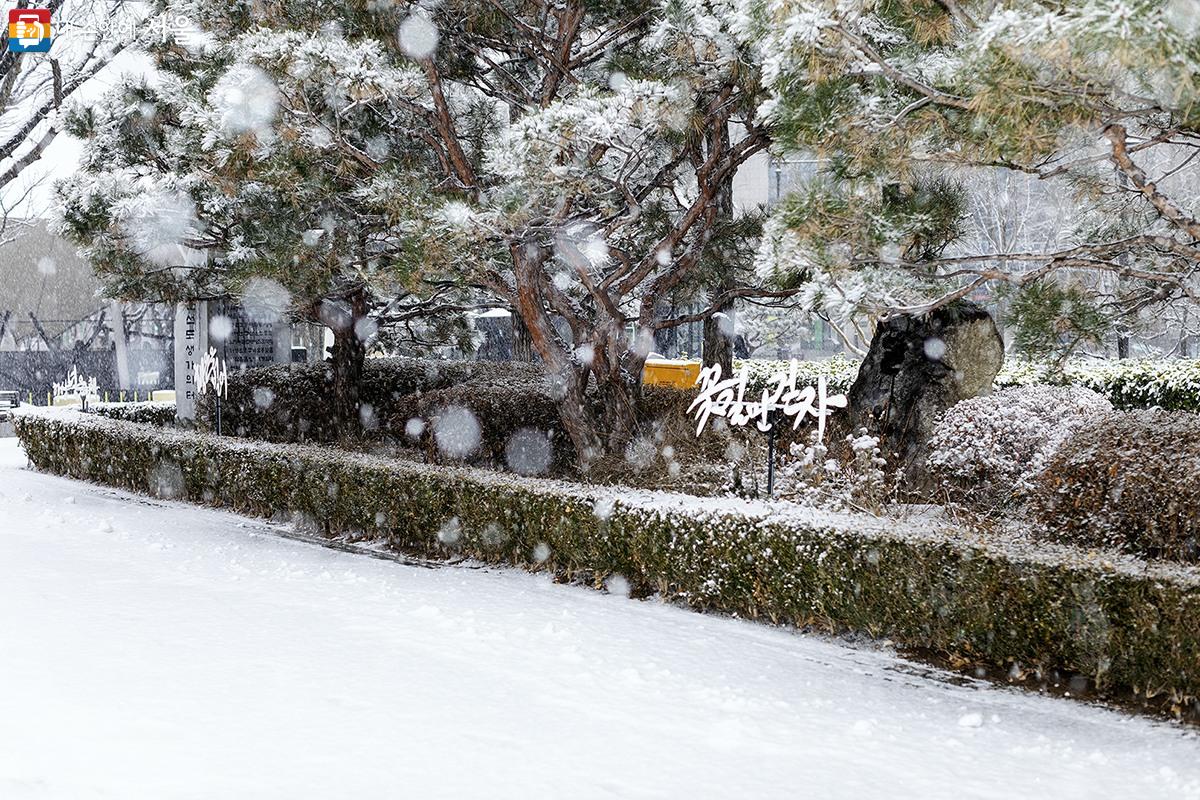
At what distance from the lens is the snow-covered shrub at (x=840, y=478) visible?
7.39m

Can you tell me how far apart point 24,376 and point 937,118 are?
2311 centimetres

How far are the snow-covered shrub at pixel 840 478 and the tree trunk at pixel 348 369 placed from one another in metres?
6.80

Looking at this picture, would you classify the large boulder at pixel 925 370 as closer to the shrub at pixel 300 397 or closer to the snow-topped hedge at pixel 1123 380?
the snow-topped hedge at pixel 1123 380

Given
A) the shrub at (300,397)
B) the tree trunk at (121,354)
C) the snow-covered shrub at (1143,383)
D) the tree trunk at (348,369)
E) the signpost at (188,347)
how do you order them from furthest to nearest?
1. the tree trunk at (121,354)
2. the shrub at (300,397)
3. the tree trunk at (348,369)
4. the signpost at (188,347)
5. the snow-covered shrub at (1143,383)

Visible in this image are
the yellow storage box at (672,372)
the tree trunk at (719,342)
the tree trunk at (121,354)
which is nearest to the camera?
the tree trunk at (719,342)

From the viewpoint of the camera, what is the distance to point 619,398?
396 inches

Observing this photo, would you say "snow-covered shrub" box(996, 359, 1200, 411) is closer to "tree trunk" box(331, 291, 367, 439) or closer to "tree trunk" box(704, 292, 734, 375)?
"tree trunk" box(704, 292, 734, 375)

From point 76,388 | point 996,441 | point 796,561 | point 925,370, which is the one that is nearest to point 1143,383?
point 925,370

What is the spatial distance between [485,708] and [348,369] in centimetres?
950

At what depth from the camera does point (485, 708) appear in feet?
15.5

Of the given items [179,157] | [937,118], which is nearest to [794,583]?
[937,118]

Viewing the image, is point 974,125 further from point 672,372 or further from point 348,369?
point 672,372

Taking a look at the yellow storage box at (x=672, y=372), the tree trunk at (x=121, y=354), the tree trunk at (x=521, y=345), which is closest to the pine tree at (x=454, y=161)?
the tree trunk at (x=521, y=345)

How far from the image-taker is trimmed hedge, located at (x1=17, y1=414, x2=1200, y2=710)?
500 centimetres
